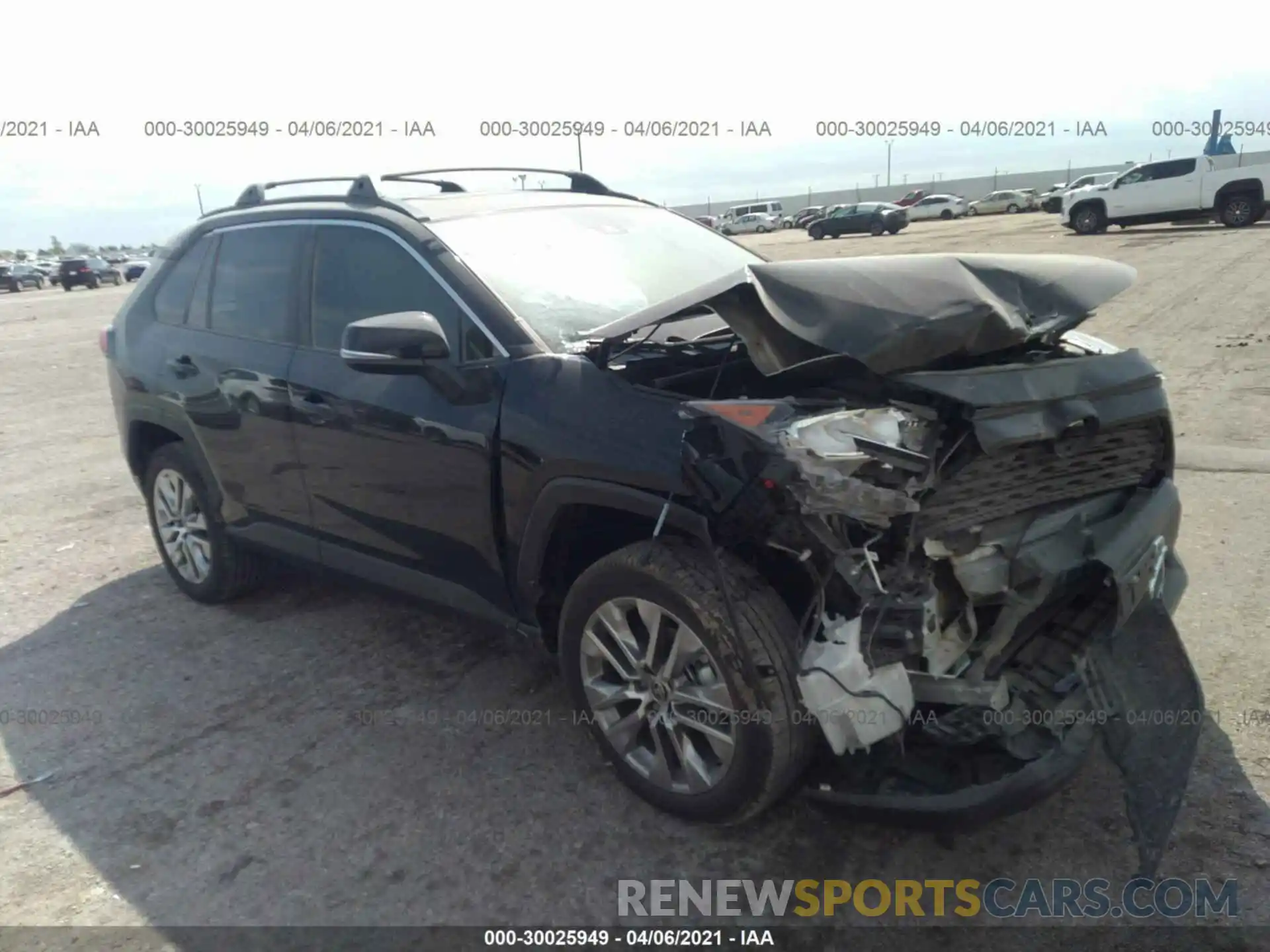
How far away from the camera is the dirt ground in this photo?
279 centimetres

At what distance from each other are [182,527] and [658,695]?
10.2ft

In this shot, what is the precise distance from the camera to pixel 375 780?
334cm

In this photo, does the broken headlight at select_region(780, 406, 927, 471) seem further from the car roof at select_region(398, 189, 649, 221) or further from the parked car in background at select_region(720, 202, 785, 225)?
the parked car in background at select_region(720, 202, 785, 225)

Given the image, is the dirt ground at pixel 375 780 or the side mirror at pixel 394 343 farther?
the side mirror at pixel 394 343

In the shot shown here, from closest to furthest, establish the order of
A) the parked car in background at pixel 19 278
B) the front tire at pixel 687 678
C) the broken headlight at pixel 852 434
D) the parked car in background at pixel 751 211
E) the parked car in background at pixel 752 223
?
the broken headlight at pixel 852 434
the front tire at pixel 687 678
the parked car in background at pixel 19 278
the parked car in background at pixel 752 223
the parked car in background at pixel 751 211

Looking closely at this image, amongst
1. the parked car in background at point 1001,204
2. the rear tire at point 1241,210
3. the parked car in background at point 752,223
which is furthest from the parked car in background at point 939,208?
the rear tire at point 1241,210

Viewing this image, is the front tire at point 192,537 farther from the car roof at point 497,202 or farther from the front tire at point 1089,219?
the front tire at point 1089,219

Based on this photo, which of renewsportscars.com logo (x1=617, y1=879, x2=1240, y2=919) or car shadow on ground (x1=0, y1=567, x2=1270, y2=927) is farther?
car shadow on ground (x1=0, y1=567, x2=1270, y2=927)

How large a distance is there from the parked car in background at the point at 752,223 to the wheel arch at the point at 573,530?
52.5 m

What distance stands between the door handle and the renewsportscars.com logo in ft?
Answer: 10.3

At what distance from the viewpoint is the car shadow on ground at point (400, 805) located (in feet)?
9.11

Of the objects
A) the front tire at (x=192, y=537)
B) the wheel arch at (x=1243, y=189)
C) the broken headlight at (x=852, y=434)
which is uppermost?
the wheel arch at (x=1243, y=189)

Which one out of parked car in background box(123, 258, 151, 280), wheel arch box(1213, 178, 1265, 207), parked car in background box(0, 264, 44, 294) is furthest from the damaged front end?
parked car in background box(0, 264, 44, 294)

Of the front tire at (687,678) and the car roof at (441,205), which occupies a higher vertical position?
the car roof at (441,205)
